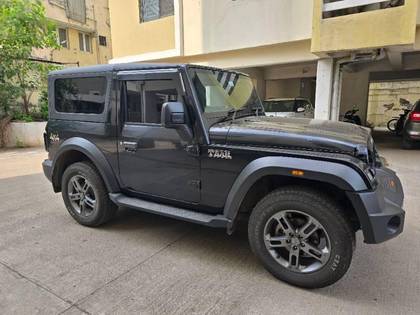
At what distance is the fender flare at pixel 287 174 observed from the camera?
2.16 metres

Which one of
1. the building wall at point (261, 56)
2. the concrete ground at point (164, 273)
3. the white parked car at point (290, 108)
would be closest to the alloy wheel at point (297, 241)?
the concrete ground at point (164, 273)

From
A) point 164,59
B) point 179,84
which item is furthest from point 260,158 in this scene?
point 164,59

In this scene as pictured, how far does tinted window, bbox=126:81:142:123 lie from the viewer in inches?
123

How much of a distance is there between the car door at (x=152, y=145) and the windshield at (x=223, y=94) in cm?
23

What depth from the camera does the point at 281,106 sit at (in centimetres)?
1036

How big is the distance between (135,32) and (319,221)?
11369 mm

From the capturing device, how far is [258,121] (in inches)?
120

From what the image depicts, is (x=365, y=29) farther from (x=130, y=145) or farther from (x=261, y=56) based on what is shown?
(x=130, y=145)

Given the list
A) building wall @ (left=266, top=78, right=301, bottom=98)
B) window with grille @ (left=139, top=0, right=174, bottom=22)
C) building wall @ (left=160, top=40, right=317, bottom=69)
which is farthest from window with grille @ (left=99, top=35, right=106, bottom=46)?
building wall @ (left=160, top=40, right=317, bottom=69)

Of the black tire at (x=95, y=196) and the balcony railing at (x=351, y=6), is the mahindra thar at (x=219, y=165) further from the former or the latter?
the balcony railing at (x=351, y=6)

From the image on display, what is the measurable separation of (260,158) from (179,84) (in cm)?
106

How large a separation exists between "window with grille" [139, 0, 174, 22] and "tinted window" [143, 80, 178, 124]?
351 inches

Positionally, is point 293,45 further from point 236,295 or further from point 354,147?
point 236,295

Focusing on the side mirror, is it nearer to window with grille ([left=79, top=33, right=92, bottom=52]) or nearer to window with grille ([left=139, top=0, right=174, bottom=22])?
window with grille ([left=139, top=0, right=174, bottom=22])
